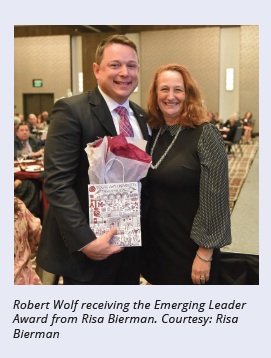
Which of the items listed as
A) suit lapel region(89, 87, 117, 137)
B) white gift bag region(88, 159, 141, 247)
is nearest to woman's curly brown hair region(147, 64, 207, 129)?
suit lapel region(89, 87, 117, 137)

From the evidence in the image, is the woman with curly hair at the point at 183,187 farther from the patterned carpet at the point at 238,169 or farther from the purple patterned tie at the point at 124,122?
the patterned carpet at the point at 238,169

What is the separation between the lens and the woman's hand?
193 cm

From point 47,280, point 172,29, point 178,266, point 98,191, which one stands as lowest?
point 47,280

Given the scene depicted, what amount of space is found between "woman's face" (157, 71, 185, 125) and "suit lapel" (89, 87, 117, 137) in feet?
1.03

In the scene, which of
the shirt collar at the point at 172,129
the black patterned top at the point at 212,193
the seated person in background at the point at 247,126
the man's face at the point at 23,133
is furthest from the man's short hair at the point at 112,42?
the seated person in background at the point at 247,126

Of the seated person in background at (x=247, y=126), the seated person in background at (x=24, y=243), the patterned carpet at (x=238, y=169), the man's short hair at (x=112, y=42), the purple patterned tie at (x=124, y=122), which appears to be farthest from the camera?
the seated person in background at (x=247, y=126)

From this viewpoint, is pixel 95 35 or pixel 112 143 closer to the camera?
pixel 112 143

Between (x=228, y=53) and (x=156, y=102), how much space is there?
55.8 ft

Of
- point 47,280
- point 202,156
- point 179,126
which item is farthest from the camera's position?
point 47,280

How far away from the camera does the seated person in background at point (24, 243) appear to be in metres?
2.14

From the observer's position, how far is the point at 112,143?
65.3 inches

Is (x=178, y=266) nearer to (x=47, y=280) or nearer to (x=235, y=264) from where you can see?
(x=235, y=264)

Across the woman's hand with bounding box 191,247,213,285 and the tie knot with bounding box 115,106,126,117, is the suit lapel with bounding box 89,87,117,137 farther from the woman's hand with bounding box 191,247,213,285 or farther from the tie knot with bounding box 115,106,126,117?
the woman's hand with bounding box 191,247,213,285

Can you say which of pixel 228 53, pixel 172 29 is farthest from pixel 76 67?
pixel 228 53
